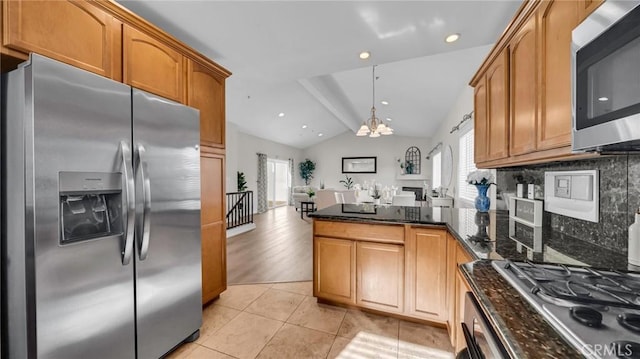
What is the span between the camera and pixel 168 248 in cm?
171

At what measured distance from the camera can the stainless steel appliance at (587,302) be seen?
55 cm

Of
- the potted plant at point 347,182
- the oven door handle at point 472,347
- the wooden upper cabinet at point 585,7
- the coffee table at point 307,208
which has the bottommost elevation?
the coffee table at point 307,208

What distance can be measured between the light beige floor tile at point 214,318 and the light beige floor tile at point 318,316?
561 mm

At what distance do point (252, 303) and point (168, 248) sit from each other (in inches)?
47.0

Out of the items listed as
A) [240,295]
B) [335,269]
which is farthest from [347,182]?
[335,269]

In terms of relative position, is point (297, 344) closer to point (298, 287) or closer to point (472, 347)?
point (298, 287)

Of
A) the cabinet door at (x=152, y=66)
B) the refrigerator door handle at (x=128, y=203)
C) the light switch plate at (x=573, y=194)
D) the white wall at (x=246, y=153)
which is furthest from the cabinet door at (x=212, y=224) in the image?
the white wall at (x=246, y=153)

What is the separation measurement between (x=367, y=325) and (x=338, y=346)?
0.37 metres

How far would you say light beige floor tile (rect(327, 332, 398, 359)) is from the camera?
5.94 feet

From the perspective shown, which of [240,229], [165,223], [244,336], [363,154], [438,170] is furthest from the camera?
[363,154]

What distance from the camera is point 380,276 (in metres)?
2.20

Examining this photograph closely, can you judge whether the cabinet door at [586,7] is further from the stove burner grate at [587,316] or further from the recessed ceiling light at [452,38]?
the recessed ceiling light at [452,38]

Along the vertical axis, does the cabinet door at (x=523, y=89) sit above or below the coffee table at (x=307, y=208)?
above

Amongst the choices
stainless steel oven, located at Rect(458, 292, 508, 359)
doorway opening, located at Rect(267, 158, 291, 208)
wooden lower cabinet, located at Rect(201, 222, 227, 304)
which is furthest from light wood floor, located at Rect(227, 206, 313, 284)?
doorway opening, located at Rect(267, 158, 291, 208)
